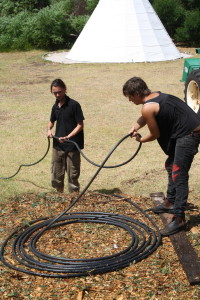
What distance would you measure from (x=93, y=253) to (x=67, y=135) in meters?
2.08

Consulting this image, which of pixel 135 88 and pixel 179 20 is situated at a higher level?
pixel 135 88

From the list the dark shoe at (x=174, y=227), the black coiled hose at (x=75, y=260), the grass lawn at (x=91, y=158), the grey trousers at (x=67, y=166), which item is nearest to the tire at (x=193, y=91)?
the grass lawn at (x=91, y=158)

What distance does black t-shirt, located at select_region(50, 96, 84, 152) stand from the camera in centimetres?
601

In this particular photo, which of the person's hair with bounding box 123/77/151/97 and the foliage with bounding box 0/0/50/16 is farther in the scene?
the foliage with bounding box 0/0/50/16

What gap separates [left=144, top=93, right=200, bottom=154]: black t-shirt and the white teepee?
14.5m

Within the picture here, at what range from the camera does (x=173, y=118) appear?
458cm

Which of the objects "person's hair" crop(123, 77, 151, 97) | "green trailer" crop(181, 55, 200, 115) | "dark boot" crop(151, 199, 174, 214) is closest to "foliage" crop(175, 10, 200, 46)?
"green trailer" crop(181, 55, 200, 115)

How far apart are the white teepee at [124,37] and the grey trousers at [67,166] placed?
43.1 ft

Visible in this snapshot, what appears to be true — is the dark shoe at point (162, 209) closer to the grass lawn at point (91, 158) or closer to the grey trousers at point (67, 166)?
the grass lawn at point (91, 158)

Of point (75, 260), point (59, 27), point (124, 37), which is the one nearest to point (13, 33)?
point (59, 27)

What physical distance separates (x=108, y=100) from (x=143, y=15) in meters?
8.71

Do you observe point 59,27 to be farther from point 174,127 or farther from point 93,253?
point 93,253

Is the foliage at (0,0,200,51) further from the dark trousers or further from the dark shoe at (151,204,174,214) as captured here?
the dark trousers

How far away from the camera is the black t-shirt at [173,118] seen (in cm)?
452
